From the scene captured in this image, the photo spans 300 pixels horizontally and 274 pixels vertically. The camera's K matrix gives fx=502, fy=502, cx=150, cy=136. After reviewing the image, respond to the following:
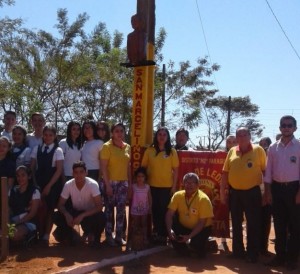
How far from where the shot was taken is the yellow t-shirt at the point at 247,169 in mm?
6742

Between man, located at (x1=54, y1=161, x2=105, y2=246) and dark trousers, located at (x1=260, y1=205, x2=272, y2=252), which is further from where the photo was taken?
dark trousers, located at (x1=260, y1=205, x2=272, y2=252)

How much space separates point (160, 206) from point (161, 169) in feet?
1.89

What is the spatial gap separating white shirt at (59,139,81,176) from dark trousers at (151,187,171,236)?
51.2 inches

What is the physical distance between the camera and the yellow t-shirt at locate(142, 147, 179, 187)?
7.41 m

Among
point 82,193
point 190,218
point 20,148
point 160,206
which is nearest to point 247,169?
point 190,218

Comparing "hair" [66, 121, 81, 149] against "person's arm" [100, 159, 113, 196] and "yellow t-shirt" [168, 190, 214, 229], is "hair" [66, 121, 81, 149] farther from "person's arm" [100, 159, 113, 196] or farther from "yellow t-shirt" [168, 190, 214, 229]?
"yellow t-shirt" [168, 190, 214, 229]

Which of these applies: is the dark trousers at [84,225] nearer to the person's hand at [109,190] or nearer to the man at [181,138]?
the person's hand at [109,190]

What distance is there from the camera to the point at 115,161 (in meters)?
7.41

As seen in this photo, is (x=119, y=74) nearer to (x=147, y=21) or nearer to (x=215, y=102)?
(x=215, y=102)

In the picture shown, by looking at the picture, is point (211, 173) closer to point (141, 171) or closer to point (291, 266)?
point (141, 171)

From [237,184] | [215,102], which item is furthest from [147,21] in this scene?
[215,102]

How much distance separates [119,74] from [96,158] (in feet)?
49.8

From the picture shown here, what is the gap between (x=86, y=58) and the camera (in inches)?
881

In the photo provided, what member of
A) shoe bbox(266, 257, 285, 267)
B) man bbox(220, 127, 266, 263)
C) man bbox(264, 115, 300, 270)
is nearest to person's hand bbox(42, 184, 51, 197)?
man bbox(220, 127, 266, 263)
